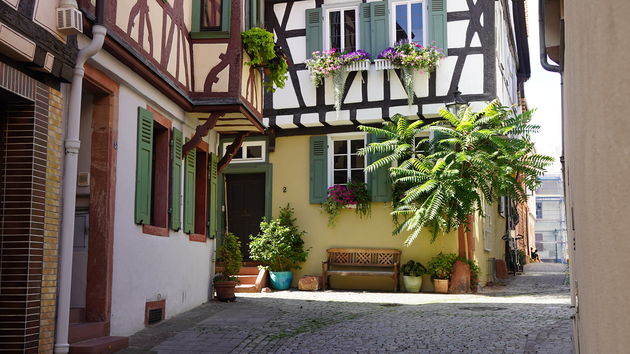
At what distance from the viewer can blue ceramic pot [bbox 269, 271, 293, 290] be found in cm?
1431

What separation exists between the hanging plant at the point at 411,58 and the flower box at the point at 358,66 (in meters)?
0.40

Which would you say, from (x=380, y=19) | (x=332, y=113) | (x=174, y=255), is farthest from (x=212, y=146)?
(x=380, y=19)

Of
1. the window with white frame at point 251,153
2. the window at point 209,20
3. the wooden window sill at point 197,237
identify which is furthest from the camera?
the window with white frame at point 251,153

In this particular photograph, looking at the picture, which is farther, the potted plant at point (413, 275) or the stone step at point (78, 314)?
the potted plant at point (413, 275)

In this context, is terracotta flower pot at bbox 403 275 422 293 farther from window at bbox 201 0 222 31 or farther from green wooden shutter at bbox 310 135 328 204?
window at bbox 201 0 222 31

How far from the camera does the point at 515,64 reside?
22.5 m

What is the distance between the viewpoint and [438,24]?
1427cm

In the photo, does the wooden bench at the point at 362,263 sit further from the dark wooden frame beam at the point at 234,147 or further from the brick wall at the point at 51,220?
the brick wall at the point at 51,220

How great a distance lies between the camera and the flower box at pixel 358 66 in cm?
1432

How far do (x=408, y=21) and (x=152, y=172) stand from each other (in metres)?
7.64

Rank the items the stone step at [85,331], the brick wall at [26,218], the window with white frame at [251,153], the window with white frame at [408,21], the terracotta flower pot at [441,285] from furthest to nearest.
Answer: the window with white frame at [251,153], the window with white frame at [408,21], the terracotta flower pot at [441,285], the stone step at [85,331], the brick wall at [26,218]

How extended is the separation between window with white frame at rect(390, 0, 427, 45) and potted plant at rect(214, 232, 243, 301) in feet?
20.1

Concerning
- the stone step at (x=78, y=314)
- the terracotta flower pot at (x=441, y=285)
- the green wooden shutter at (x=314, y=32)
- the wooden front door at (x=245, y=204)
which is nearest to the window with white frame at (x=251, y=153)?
the wooden front door at (x=245, y=204)

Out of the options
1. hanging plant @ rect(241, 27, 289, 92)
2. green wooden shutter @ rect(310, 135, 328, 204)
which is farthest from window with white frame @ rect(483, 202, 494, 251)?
hanging plant @ rect(241, 27, 289, 92)
